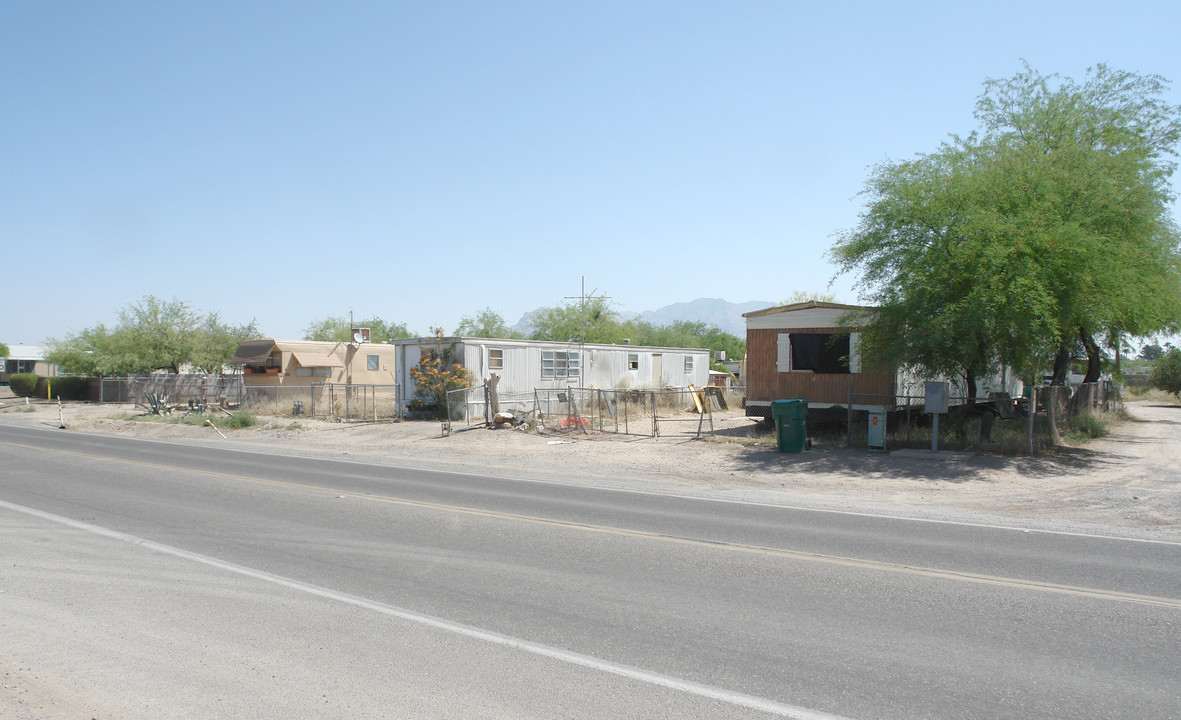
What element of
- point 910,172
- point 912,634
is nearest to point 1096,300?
point 910,172

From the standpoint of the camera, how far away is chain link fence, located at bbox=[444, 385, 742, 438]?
23031 mm

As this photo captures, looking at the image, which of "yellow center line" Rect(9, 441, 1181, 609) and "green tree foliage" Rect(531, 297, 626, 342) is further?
"green tree foliage" Rect(531, 297, 626, 342)

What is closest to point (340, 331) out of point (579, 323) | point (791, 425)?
point (579, 323)

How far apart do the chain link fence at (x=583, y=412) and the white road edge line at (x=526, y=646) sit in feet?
44.7

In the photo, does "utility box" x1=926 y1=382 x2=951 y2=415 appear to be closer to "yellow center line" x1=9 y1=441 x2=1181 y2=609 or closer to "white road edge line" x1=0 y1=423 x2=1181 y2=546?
"white road edge line" x1=0 y1=423 x2=1181 y2=546

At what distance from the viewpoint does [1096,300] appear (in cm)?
1463

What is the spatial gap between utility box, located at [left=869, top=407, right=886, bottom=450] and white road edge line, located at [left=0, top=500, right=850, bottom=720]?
13.7 m

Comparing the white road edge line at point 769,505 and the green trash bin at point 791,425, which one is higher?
the green trash bin at point 791,425

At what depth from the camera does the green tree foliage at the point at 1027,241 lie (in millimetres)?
14453

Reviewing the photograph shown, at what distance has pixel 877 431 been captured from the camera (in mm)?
17375

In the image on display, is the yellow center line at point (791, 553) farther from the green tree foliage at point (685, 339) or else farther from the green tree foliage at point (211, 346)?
the green tree foliage at point (685, 339)

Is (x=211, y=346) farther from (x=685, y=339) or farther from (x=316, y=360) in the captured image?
(x=685, y=339)

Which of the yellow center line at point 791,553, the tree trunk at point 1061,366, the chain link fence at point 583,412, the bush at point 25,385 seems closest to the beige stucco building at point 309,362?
the chain link fence at point 583,412

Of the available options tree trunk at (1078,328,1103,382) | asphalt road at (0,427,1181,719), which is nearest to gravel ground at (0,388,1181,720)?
asphalt road at (0,427,1181,719)
